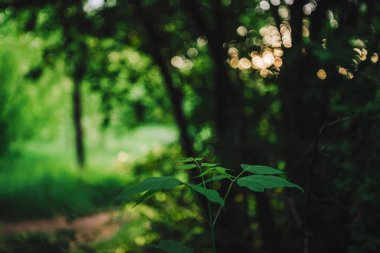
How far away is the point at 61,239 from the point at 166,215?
95 cm

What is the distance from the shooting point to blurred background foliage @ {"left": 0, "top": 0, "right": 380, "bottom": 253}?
136cm

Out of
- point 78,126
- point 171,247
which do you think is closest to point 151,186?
point 171,247

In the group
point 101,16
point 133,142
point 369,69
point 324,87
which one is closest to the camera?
point 369,69

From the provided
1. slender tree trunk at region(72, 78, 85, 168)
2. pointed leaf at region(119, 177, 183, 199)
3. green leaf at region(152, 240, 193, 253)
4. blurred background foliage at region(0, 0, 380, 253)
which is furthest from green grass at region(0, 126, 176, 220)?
pointed leaf at region(119, 177, 183, 199)

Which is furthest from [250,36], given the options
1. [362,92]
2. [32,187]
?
[32,187]

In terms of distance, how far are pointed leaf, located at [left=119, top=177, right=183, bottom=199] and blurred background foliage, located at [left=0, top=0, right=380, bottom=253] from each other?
0.36m

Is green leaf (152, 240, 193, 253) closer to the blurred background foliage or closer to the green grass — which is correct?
the blurred background foliage

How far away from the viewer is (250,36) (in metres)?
2.52

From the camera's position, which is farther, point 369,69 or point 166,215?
point 166,215

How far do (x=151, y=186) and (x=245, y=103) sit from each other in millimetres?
2094

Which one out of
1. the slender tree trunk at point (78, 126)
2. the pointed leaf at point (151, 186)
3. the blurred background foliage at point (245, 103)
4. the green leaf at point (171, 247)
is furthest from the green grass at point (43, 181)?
the pointed leaf at point (151, 186)

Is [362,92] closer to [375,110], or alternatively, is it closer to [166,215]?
[375,110]

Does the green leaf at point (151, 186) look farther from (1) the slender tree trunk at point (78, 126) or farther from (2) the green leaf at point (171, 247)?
(1) the slender tree trunk at point (78, 126)

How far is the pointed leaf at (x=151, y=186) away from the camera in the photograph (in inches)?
24.1
